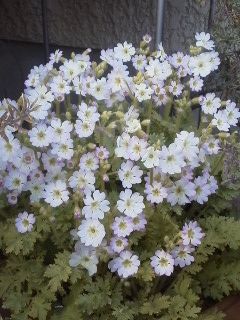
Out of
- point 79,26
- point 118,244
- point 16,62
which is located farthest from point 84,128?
point 16,62

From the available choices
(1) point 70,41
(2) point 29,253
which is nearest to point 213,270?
(2) point 29,253

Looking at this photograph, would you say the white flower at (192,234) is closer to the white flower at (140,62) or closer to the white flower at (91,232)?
the white flower at (91,232)

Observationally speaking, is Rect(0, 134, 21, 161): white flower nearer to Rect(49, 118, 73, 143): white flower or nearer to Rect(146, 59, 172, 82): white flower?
Rect(49, 118, 73, 143): white flower

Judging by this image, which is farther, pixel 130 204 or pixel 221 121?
pixel 221 121

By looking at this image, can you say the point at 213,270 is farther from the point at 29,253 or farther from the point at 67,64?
the point at 67,64

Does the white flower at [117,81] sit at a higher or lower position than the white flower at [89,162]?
higher

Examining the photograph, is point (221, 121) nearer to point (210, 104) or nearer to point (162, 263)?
point (210, 104)

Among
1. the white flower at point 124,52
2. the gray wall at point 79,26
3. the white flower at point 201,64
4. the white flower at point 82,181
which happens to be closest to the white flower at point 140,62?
the white flower at point 124,52
